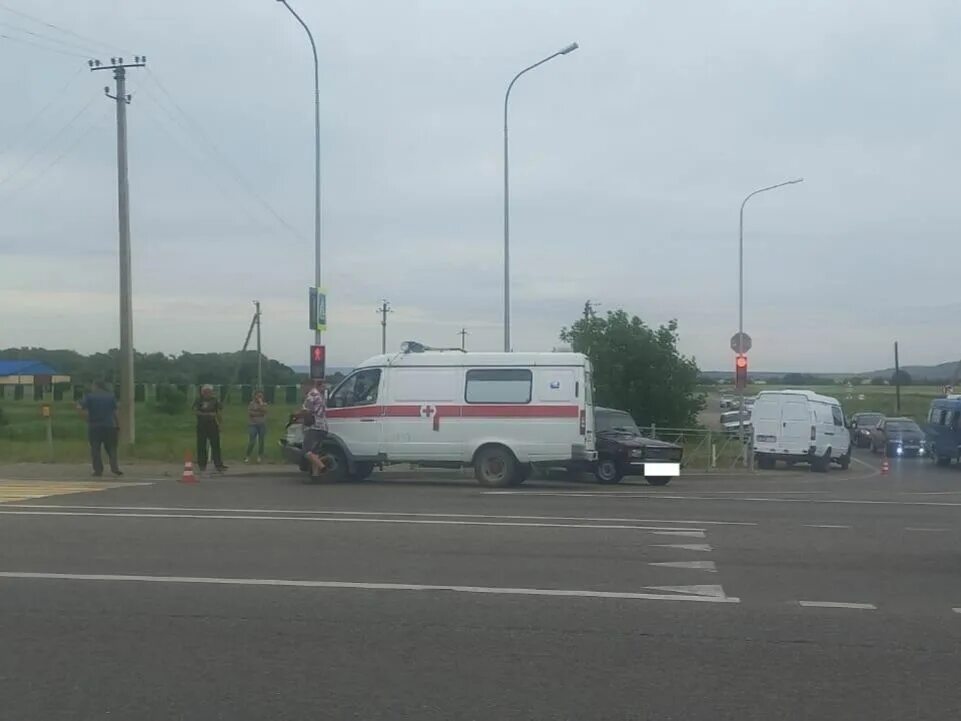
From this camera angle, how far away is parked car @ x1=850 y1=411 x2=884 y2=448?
169ft

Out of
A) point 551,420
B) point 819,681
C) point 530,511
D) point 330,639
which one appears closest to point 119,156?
point 551,420

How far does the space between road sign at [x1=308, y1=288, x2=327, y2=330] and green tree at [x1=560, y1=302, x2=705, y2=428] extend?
1415 cm

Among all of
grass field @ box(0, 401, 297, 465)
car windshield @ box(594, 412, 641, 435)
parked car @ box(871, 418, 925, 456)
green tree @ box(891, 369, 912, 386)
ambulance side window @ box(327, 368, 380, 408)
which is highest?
green tree @ box(891, 369, 912, 386)

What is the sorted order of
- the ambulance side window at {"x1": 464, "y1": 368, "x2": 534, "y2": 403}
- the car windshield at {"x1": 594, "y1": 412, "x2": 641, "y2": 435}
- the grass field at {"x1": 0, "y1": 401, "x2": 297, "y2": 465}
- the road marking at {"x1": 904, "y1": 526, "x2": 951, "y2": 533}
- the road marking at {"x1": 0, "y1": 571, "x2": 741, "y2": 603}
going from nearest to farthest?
the road marking at {"x1": 0, "y1": 571, "x2": 741, "y2": 603} < the road marking at {"x1": 904, "y1": 526, "x2": 951, "y2": 533} < the ambulance side window at {"x1": 464, "y1": 368, "x2": 534, "y2": 403} < the car windshield at {"x1": 594, "y1": 412, "x2": 641, "y2": 435} < the grass field at {"x1": 0, "y1": 401, "x2": 297, "y2": 465}

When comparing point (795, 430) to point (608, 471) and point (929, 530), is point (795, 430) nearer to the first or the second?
point (608, 471)

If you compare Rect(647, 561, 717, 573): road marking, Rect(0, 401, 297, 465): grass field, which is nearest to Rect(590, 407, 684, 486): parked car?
Rect(0, 401, 297, 465): grass field

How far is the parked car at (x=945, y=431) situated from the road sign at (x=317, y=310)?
21846 mm

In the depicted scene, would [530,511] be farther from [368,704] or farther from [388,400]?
[368,704]

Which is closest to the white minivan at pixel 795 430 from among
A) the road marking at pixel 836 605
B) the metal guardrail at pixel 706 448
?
the metal guardrail at pixel 706 448

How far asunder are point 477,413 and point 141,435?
17.3 meters

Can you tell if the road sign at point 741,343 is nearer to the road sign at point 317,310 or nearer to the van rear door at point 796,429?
the van rear door at point 796,429

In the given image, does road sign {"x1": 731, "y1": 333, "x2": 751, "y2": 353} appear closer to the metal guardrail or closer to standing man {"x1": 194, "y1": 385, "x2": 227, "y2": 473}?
the metal guardrail

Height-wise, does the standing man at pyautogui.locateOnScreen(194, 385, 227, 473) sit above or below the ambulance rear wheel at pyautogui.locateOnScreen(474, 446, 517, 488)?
above

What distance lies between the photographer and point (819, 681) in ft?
21.6
